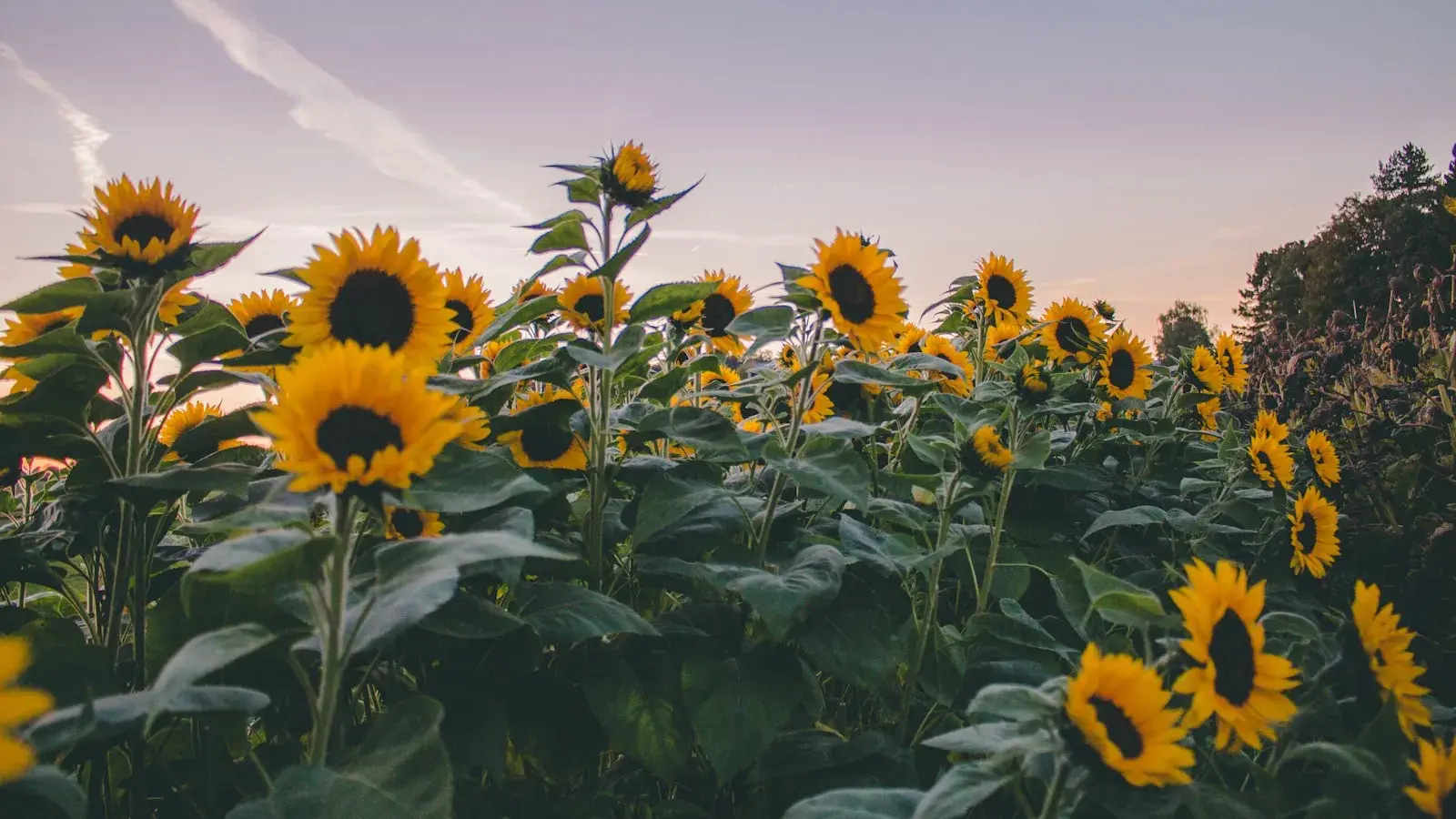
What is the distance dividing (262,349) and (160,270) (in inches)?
8.4

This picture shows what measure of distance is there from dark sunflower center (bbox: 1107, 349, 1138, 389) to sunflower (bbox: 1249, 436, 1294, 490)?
1.57 ft

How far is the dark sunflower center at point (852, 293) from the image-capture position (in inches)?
70.4

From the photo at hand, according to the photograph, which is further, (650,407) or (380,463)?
(650,407)

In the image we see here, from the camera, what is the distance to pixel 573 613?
128 centimetres

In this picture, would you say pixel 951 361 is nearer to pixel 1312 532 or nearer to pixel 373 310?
pixel 1312 532

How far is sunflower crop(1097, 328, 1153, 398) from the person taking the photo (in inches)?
116

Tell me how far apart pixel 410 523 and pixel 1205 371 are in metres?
2.91

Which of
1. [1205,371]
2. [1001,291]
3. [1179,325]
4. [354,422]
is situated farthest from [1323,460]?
[1179,325]

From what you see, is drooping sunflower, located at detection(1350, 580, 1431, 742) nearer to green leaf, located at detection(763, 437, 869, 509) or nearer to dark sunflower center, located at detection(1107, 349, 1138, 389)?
green leaf, located at detection(763, 437, 869, 509)

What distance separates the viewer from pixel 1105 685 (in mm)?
1066

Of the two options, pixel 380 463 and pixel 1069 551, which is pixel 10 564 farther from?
pixel 1069 551

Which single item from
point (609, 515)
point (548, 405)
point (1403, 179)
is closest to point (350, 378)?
point (548, 405)

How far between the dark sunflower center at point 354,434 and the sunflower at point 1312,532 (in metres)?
2.37

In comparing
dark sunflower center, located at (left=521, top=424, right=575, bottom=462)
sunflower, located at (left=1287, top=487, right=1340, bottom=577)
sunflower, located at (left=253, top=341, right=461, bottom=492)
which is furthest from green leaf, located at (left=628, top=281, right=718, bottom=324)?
sunflower, located at (left=1287, top=487, right=1340, bottom=577)
